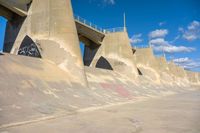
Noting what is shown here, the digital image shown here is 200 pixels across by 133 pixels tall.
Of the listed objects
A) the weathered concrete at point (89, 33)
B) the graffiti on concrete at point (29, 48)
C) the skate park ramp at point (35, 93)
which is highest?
the weathered concrete at point (89, 33)

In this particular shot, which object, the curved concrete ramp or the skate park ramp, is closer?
the skate park ramp

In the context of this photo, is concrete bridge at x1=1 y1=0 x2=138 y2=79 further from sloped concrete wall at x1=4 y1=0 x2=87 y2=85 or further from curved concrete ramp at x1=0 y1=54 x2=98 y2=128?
curved concrete ramp at x1=0 y1=54 x2=98 y2=128

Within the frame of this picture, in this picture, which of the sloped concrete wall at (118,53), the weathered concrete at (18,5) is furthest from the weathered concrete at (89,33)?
the weathered concrete at (18,5)

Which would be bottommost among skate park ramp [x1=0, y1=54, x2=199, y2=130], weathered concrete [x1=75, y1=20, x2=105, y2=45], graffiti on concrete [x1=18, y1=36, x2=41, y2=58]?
skate park ramp [x1=0, y1=54, x2=199, y2=130]

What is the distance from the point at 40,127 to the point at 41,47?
14683 millimetres

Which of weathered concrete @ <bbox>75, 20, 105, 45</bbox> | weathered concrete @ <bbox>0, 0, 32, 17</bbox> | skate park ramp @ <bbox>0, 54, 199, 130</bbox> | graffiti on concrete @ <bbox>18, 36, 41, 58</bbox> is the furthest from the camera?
weathered concrete @ <bbox>75, 20, 105, 45</bbox>

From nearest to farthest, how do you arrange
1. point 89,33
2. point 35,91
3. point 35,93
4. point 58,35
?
point 35,93 → point 35,91 → point 58,35 → point 89,33

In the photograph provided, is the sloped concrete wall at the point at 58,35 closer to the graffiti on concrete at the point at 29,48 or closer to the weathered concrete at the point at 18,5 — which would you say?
the graffiti on concrete at the point at 29,48

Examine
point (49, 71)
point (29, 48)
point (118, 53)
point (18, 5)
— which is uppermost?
point (18, 5)

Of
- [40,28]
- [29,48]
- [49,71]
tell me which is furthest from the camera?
[29,48]

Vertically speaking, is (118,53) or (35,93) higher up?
(118,53)

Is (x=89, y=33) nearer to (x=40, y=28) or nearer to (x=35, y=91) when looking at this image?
(x=40, y=28)

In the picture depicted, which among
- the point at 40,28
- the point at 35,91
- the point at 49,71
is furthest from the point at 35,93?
the point at 40,28

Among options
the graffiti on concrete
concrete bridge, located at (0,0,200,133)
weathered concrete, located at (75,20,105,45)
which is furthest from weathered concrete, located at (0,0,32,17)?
weathered concrete, located at (75,20,105,45)
